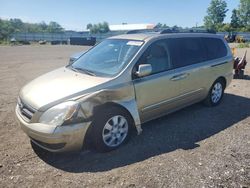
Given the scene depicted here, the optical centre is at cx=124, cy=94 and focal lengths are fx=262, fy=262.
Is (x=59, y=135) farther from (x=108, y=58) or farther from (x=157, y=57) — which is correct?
(x=157, y=57)

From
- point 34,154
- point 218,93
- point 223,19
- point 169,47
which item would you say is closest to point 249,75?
point 218,93

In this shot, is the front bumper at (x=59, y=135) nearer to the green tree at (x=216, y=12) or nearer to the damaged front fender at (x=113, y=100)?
the damaged front fender at (x=113, y=100)

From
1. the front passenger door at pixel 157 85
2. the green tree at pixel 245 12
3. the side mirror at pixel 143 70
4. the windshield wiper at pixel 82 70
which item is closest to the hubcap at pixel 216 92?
the front passenger door at pixel 157 85

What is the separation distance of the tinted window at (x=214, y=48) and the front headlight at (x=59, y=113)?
345cm

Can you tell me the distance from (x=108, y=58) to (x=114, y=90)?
0.93m

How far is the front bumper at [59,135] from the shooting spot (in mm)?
3391

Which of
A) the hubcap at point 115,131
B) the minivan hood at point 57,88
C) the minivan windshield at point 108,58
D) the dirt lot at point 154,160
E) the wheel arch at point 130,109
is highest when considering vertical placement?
the minivan windshield at point 108,58

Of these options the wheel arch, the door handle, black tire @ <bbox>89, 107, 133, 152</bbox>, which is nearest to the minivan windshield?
the wheel arch

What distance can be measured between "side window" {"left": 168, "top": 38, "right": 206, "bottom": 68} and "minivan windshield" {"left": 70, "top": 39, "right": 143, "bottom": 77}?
757mm

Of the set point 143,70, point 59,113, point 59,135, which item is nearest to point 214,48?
point 143,70

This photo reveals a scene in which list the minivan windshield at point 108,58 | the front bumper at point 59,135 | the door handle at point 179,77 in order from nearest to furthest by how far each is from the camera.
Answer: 1. the front bumper at point 59,135
2. the minivan windshield at point 108,58
3. the door handle at point 179,77

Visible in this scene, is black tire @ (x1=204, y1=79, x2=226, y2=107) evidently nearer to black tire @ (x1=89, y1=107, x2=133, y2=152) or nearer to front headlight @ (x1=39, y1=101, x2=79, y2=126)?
black tire @ (x1=89, y1=107, x2=133, y2=152)

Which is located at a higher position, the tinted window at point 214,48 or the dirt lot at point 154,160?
the tinted window at point 214,48

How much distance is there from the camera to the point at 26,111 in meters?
3.73
